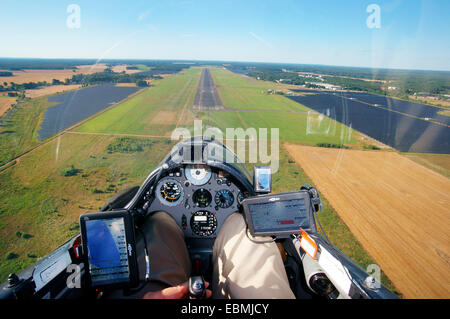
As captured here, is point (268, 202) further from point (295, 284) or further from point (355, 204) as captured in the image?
point (355, 204)

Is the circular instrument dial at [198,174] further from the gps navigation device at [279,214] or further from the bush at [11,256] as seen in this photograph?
the bush at [11,256]

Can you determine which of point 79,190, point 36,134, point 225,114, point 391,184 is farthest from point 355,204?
point 36,134

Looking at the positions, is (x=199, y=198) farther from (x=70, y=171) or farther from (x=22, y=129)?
(x=22, y=129)

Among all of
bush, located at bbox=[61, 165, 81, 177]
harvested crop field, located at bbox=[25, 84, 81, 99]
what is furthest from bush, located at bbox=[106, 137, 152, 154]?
harvested crop field, located at bbox=[25, 84, 81, 99]

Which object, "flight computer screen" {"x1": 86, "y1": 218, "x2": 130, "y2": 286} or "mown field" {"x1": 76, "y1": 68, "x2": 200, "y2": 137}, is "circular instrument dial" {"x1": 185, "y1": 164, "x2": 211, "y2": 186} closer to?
"flight computer screen" {"x1": 86, "y1": 218, "x2": 130, "y2": 286}

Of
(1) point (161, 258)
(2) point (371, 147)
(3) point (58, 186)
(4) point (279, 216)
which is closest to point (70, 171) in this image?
(3) point (58, 186)

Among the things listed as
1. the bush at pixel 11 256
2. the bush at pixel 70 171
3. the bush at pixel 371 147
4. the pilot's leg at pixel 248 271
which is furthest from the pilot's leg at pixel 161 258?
the bush at pixel 371 147
